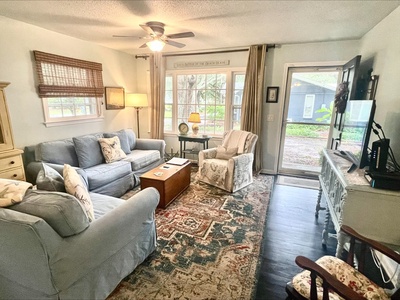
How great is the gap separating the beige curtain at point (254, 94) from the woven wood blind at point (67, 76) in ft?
9.24

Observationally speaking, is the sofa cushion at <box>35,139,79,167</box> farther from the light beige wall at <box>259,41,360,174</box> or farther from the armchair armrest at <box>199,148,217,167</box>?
the light beige wall at <box>259,41,360,174</box>

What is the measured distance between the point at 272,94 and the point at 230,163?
5.82 ft

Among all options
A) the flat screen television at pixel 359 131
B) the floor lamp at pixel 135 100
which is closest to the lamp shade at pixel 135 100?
the floor lamp at pixel 135 100

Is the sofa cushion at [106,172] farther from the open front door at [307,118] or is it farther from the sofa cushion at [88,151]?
the open front door at [307,118]

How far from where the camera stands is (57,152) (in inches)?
120

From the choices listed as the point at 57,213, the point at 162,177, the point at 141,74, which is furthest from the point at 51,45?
the point at 57,213

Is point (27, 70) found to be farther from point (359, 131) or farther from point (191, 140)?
point (359, 131)

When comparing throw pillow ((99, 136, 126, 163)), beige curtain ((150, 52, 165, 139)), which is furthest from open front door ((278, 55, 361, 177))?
throw pillow ((99, 136, 126, 163))

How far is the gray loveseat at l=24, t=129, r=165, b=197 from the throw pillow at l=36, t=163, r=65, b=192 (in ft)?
2.81

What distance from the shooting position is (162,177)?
2836mm

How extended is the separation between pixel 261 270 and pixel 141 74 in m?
4.72

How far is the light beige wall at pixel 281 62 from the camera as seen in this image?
364 cm

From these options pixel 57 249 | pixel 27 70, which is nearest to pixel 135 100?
pixel 27 70

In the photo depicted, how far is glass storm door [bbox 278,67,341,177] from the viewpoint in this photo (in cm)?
389
